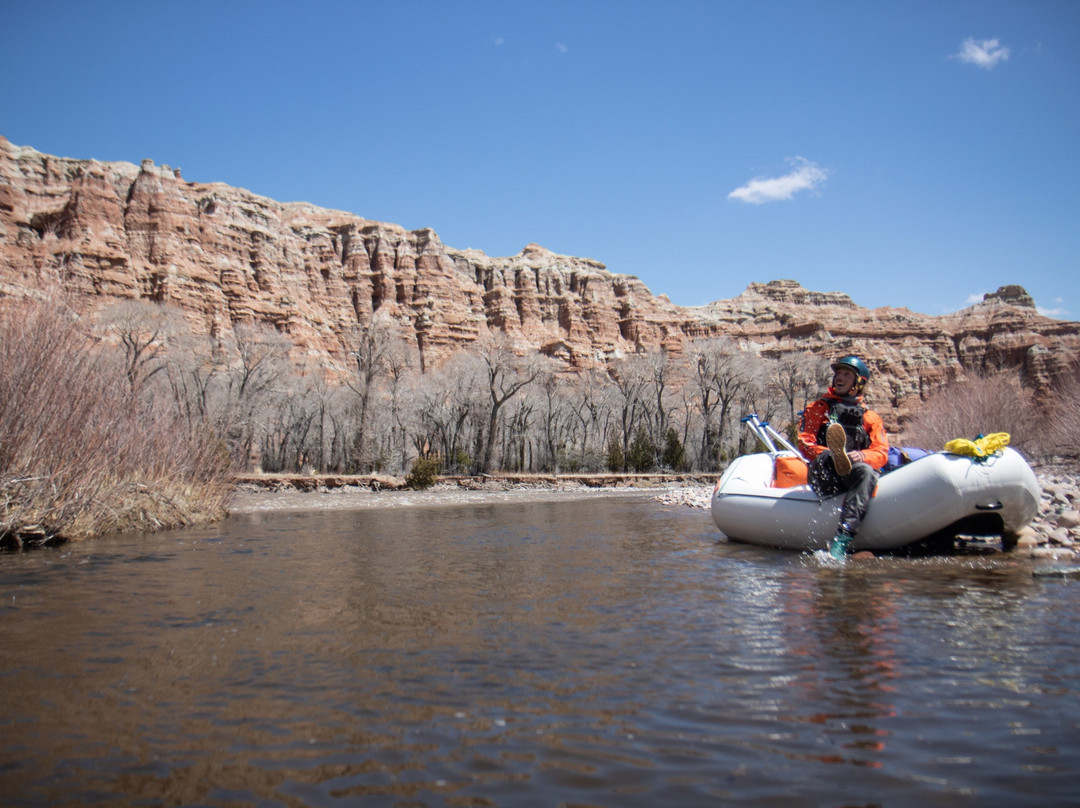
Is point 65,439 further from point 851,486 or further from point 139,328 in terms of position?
point 139,328

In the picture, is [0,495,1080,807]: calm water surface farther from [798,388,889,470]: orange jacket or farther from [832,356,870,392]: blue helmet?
[832,356,870,392]: blue helmet

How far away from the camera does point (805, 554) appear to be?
26.9 feet

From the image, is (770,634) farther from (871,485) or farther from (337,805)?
(871,485)

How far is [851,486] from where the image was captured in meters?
7.80

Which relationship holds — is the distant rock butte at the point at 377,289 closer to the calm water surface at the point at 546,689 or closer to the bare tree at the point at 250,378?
the bare tree at the point at 250,378

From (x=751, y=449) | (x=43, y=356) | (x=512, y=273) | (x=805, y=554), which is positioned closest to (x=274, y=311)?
(x=512, y=273)

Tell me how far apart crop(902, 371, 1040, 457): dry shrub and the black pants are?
21.3 m

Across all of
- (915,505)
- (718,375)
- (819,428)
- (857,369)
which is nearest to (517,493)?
(718,375)

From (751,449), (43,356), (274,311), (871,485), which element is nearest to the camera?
(871,485)

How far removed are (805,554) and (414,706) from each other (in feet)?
20.7

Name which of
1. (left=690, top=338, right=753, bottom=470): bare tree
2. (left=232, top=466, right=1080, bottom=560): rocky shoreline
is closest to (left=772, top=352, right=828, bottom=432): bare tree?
(left=690, top=338, right=753, bottom=470): bare tree

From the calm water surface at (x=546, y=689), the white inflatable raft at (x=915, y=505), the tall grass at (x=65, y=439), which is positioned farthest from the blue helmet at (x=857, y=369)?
the tall grass at (x=65, y=439)

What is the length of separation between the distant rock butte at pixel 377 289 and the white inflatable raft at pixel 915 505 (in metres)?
65.8

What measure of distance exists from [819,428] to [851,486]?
85cm
